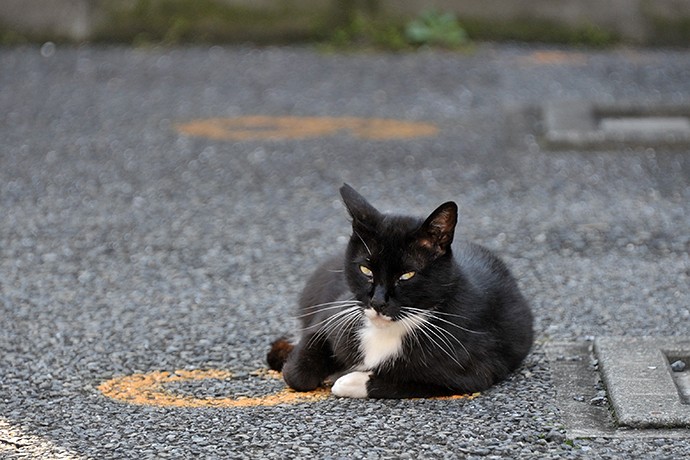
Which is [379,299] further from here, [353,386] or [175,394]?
[175,394]

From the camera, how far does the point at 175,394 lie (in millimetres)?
4117

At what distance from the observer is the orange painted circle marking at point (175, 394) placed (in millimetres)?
3994

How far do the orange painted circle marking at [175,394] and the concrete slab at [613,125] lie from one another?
461 cm

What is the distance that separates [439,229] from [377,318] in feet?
1.21

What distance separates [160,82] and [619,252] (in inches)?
219

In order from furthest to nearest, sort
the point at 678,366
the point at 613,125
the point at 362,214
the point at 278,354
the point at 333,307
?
the point at 613,125
the point at 278,354
the point at 678,366
the point at 333,307
the point at 362,214

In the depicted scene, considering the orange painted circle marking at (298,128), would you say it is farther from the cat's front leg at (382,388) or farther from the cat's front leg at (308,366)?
the cat's front leg at (382,388)

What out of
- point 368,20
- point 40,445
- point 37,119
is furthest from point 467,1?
point 40,445

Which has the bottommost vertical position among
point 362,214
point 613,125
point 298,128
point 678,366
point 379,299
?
point 298,128

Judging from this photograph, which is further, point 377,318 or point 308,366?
point 308,366

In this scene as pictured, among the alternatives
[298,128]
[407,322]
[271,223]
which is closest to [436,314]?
[407,322]

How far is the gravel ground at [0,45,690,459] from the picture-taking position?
3705 mm

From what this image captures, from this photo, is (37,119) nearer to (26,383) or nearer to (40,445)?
(26,383)

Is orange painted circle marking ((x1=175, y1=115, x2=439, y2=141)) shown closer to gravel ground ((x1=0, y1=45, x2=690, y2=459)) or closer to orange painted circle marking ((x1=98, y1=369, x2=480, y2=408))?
gravel ground ((x1=0, y1=45, x2=690, y2=459))
